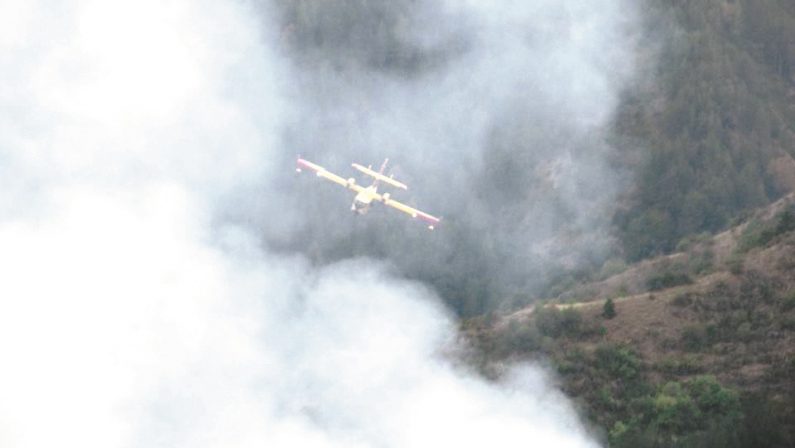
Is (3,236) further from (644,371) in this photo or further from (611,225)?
(611,225)

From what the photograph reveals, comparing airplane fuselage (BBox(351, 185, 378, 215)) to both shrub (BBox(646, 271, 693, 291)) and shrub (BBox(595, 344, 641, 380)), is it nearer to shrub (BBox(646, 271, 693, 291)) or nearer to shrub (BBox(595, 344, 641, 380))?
shrub (BBox(646, 271, 693, 291))

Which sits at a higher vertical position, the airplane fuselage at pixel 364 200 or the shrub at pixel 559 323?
the airplane fuselage at pixel 364 200

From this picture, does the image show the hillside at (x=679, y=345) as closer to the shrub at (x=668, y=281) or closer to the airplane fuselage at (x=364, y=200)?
the shrub at (x=668, y=281)

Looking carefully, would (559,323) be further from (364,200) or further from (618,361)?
(364,200)

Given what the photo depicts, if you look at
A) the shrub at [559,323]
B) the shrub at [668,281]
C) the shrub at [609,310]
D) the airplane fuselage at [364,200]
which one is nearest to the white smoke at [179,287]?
the shrub at [559,323]

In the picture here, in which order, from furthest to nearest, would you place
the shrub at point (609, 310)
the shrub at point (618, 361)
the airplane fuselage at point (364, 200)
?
the airplane fuselage at point (364, 200) → the shrub at point (609, 310) → the shrub at point (618, 361)

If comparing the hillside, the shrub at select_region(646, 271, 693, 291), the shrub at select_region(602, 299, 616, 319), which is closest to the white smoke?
the hillside

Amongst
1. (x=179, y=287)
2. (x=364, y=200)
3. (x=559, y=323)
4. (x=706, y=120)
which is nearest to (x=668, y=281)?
(x=559, y=323)
